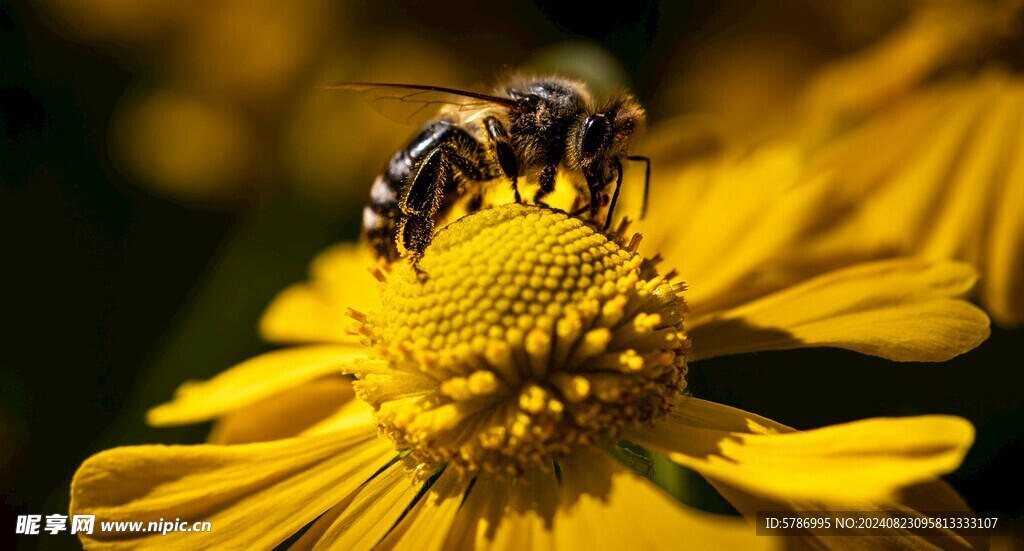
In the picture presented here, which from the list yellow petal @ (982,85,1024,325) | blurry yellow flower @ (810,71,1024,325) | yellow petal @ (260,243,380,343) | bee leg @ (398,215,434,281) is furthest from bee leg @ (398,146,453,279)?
yellow petal @ (982,85,1024,325)

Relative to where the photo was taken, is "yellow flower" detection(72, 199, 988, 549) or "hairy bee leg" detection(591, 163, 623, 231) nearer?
"yellow flower" detection(72, 199, 988, 549)

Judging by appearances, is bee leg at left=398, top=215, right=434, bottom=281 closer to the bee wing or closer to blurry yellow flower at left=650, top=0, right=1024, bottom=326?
the bee wing

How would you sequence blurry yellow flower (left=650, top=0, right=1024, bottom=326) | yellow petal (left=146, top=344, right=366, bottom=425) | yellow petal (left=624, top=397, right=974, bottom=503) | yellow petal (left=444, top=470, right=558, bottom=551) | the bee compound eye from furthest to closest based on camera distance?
blurry yellow flower (left=650, top=0, right=1024, bottom=326)
yellow petal (left=146, top=344, right=366, bottom=425)
the bee compound eye
yellow petal (left=444, top=470, right=558, bottom=551)
yellow petal (left=624, top=397, right=974, bottom=503)

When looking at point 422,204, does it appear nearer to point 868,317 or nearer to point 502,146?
point 502,146

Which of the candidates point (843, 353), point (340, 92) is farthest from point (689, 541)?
point (340, 92)

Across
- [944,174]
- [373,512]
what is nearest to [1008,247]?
[944,174]

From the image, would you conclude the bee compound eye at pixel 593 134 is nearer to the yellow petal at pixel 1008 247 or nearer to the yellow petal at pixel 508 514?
the yellow petal at pixel 508 514
